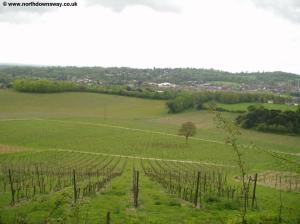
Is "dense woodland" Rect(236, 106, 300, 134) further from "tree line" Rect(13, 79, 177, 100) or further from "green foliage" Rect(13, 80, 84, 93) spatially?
"green foliage" Rect(13, 80, 84, 93)

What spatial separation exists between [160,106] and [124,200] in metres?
109

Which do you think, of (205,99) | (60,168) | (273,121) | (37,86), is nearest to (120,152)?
(60,168)

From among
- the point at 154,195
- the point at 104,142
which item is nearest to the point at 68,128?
the point at 104,142

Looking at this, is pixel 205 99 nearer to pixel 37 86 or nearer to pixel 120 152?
pixel 37 86

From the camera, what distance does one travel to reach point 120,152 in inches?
2672

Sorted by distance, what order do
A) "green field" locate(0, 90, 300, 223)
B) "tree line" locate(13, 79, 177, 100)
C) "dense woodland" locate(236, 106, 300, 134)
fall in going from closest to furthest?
"green field" locate(0, 90, 300, 223)
"dense woodland" locate(236, 106, 300, 134)
"tree line" locate(13, 79, 177, 100)

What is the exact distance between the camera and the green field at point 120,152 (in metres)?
20.5

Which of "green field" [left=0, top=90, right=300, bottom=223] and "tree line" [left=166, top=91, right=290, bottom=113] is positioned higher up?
"tree line" [left=166, top=91, right=290, bottom=113]

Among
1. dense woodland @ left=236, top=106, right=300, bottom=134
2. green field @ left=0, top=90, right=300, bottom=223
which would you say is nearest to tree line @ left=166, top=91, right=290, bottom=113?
green field @ left=0, top=90, right=300, bottom=223

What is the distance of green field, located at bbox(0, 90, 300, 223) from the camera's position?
20500 millimetres

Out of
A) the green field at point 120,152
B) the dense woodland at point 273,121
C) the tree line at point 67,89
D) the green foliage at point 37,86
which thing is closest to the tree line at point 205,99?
the green field at point 120,152

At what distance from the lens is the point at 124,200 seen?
2548 centimetres

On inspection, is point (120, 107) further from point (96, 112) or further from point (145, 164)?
point (145, 164)

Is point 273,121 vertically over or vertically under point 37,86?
under
